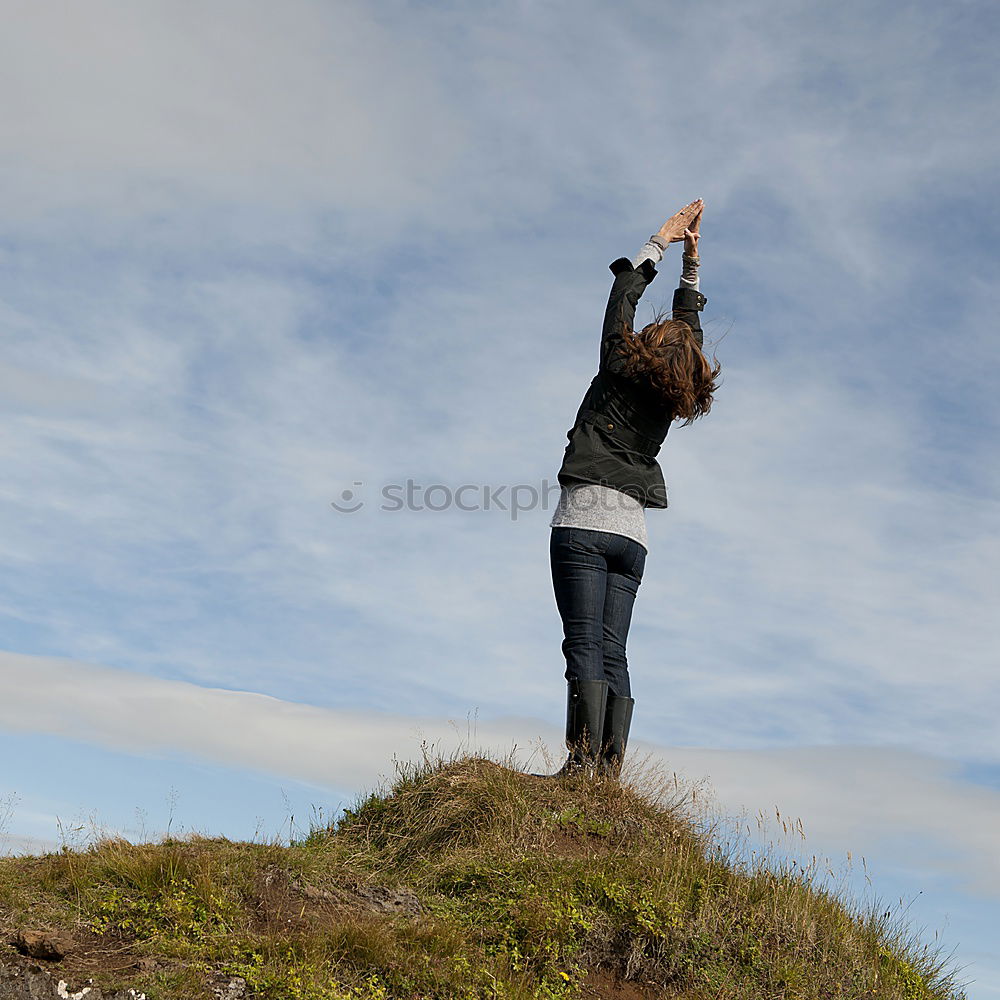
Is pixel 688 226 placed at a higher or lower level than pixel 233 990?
higher

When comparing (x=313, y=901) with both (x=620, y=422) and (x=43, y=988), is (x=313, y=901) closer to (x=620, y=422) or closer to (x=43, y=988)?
(x=43, y=988)

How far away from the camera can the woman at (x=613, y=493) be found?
8367 millimetres

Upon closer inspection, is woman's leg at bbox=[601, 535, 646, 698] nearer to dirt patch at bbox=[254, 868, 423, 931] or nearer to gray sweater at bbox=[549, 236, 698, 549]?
gray sweater at bbox=[549, 236, 698, 549]

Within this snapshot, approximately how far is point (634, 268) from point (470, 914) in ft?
17.0

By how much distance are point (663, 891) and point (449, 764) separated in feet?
7.68

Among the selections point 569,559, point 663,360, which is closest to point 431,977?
point 569,559

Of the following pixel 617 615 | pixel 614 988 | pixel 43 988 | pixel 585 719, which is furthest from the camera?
pixel 617 615

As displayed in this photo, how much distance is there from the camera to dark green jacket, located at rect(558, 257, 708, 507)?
8.51 m

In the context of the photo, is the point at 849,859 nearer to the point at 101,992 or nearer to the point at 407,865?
the point at 407,865

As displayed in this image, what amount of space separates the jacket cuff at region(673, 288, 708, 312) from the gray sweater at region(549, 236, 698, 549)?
1790 millimetres

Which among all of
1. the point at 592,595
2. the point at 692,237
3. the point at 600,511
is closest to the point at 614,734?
the point at 592,595

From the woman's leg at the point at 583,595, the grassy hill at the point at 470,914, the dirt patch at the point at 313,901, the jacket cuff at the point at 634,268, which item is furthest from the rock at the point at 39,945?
the jacket cuff at the point at 634,268

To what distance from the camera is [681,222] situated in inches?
363

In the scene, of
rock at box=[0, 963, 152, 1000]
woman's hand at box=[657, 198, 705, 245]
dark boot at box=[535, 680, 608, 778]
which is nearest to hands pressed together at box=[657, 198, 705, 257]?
woman's hand at box=[657, 198, 705, 245]
